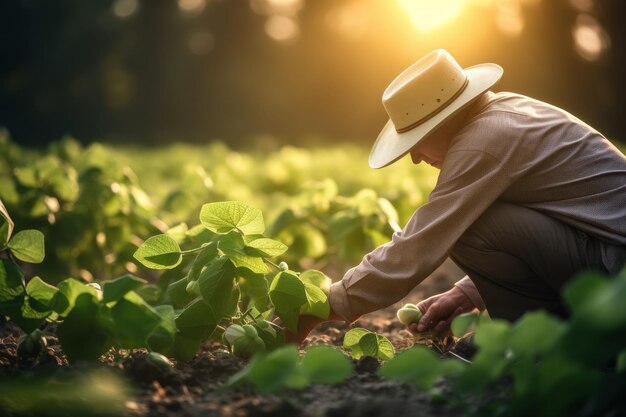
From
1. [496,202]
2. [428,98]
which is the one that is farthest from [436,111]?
[496,202]

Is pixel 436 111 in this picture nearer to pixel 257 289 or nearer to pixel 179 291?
pixel 257 289

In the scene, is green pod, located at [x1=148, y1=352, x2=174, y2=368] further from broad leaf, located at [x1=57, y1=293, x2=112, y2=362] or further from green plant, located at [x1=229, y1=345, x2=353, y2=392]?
green plant, located at [x1=229, y1=345, x2=353, y2=392]

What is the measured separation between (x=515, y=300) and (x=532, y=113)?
1.76 feet

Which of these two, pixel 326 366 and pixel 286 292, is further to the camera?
pixel 286 292

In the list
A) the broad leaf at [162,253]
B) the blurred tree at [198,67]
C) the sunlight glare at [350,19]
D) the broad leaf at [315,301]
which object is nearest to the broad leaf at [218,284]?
the broad leaf at [162,253]

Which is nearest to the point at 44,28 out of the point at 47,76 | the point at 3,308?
the point at 47,76

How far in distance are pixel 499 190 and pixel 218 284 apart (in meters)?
0.79

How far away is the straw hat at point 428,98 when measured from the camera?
7.71 feet

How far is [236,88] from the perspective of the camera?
2320 centimetres

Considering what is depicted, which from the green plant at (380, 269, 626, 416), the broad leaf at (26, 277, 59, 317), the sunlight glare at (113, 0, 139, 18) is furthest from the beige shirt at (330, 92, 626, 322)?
the sunlight glare at (113, 0, 139, 18)

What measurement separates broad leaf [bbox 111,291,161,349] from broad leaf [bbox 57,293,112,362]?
15cm

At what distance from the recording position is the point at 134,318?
6.12 feet

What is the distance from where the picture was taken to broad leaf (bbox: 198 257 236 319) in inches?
85.4

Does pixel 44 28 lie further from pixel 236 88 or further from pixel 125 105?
pixel 236 88
